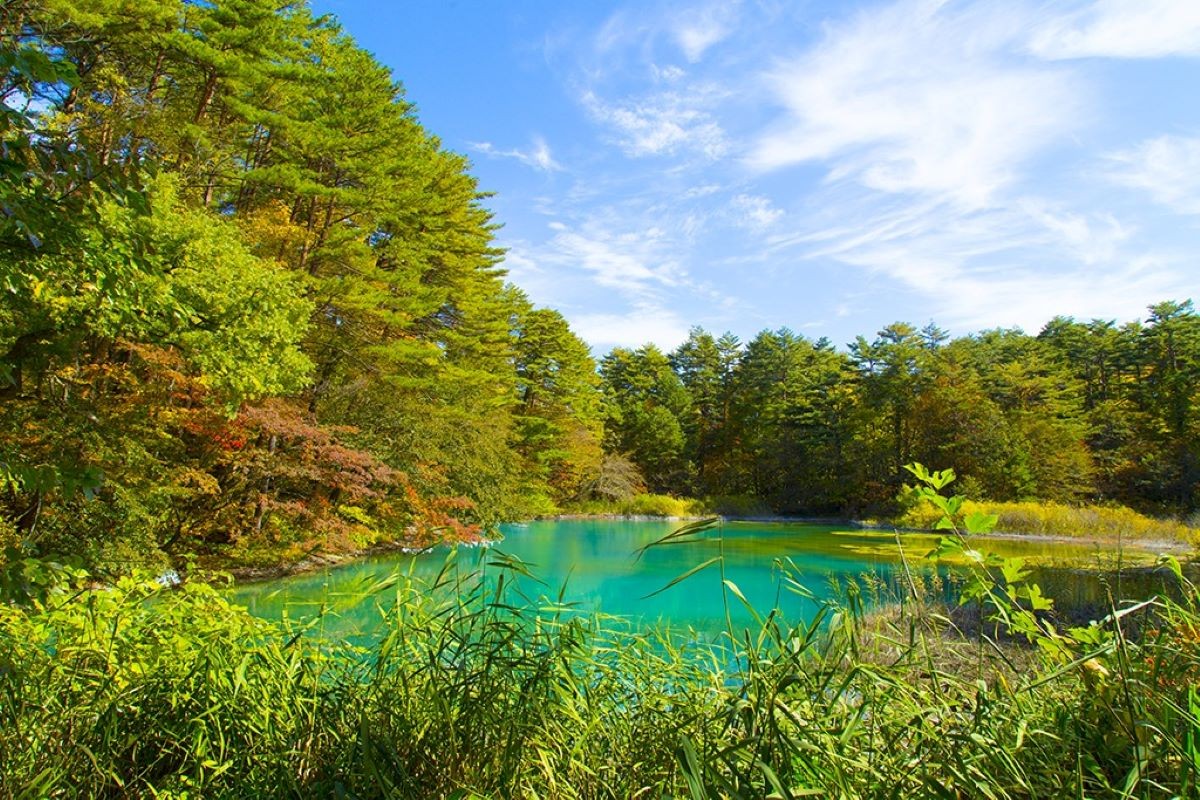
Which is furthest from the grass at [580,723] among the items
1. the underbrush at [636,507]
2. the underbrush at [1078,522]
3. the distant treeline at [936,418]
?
the underbrush at [636,507]

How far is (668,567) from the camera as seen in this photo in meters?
11.1

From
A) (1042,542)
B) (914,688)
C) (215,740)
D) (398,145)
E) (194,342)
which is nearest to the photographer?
(914,688)

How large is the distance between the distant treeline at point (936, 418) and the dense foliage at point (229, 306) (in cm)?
1416

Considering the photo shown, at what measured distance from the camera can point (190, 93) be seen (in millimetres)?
9852

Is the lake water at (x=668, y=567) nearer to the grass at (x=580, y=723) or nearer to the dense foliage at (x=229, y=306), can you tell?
the grass at (x=580, y=723)

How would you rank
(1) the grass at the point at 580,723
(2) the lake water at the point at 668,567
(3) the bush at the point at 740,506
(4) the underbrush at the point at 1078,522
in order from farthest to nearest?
(3) the bush at the point at 740,506 → (4) the underbrush at the point at 1078,522 → (2) the lake water at the point at 668,567 → (1) the grass at the point at 580,723

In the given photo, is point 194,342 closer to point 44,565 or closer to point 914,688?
point 44,565

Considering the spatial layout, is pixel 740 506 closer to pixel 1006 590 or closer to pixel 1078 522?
pixel 1078 522

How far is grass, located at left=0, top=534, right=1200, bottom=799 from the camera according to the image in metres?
0.92

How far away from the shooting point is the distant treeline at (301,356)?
11.1 ft

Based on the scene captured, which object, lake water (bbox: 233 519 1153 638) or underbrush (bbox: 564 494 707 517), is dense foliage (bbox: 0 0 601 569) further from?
underbrush (bbox: 564 494 707 517)

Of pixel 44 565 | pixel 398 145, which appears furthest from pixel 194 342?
pixel 398 145

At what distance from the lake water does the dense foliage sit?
2.75ft

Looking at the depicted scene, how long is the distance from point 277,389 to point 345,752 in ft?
18.0
